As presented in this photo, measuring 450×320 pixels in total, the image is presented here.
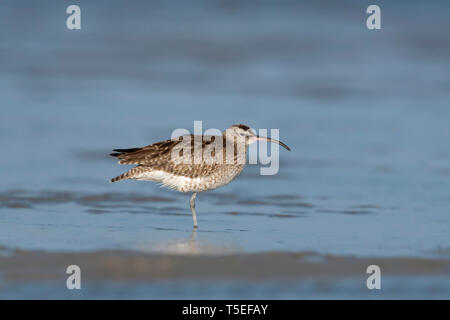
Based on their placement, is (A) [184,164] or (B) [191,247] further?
(A) [184,164]

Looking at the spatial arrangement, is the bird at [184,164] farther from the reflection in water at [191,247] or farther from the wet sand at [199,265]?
the wet sand at [199,265]

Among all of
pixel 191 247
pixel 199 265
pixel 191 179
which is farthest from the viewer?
pixel 191 179

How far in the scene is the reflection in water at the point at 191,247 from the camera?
31.3 feet

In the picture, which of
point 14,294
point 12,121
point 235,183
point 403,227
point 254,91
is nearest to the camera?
point 14,294

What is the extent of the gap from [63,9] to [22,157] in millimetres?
10963

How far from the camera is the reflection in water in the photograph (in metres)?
9.55

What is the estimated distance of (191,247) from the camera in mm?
9828

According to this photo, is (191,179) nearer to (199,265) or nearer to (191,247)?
(191,247)

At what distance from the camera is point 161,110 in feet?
64.2

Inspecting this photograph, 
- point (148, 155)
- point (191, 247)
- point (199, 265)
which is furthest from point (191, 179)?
point (199, 265)

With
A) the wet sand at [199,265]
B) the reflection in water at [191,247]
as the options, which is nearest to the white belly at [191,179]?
the reflection in water at [191,247]
